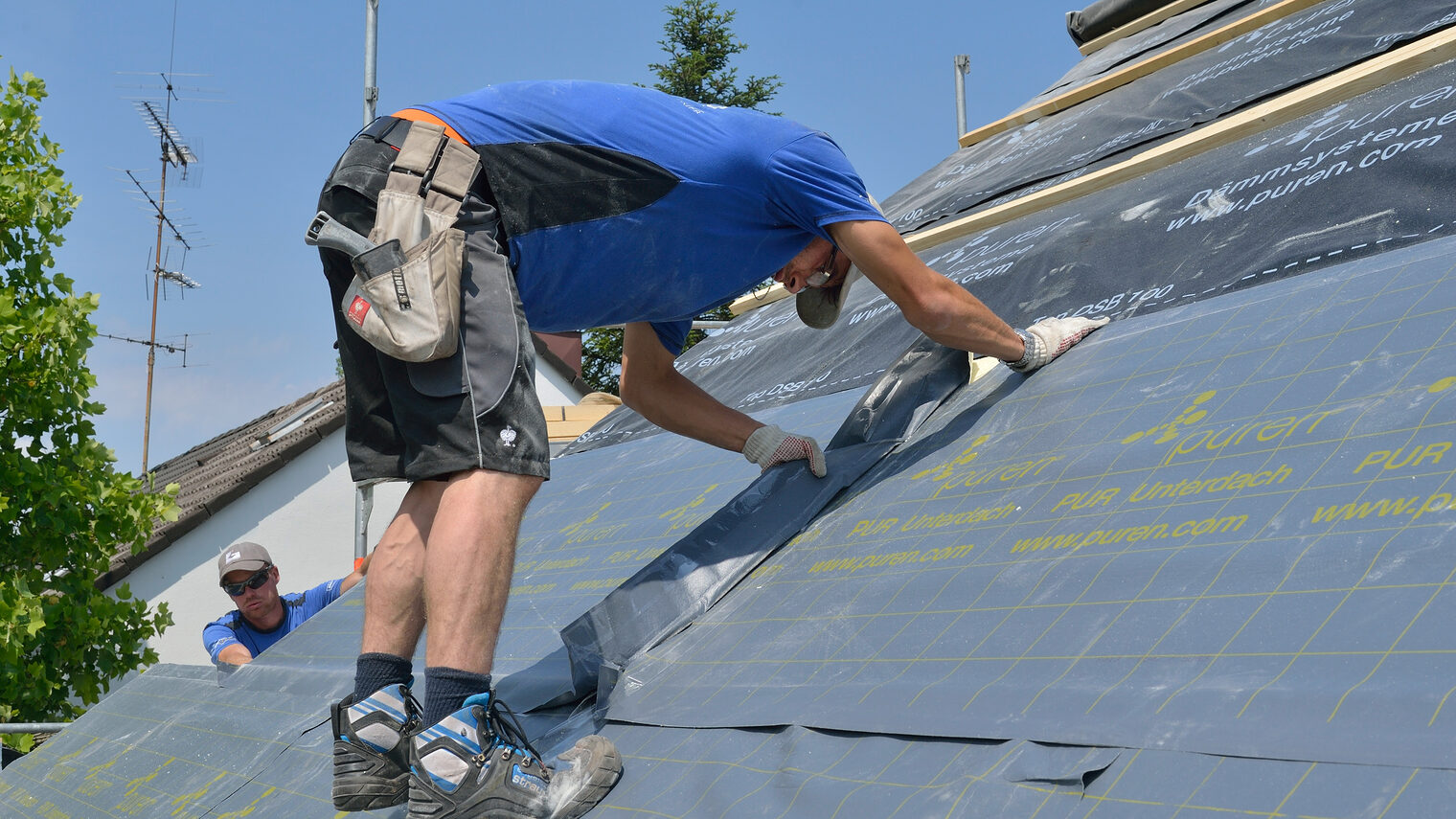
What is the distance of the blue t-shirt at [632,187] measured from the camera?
2133 mm

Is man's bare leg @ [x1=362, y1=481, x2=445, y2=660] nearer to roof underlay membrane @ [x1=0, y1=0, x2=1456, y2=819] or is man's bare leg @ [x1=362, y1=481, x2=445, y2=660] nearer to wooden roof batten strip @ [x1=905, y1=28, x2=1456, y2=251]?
roof underlay membrane @ [x1=0, y1=0, x2=1456, y2=819]

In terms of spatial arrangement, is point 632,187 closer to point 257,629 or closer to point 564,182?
point 564,182

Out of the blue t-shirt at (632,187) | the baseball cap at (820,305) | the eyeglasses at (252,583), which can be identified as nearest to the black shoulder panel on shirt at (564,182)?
the blue t-shirt at (632,187)

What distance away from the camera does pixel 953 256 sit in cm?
395

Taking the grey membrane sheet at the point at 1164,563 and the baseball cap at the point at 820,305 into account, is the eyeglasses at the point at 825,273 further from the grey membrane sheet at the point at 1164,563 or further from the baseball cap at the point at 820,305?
the grey membrane sheet at the point at 1164,563

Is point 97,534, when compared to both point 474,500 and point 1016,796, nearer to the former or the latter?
point 474,500

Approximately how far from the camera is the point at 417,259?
1899 millimetres

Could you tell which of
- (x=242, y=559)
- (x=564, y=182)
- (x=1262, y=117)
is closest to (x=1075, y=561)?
(x=564, y=182)

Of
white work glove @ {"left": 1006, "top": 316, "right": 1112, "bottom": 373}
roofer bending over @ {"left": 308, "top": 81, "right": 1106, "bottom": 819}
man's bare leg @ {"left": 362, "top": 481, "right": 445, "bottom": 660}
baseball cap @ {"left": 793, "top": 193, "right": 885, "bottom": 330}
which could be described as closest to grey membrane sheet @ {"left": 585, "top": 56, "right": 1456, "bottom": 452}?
white work glove @ {"left": 1006, "top": 316, "right": 1112, "bottom": 373}

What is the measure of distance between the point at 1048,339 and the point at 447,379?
1299 mm

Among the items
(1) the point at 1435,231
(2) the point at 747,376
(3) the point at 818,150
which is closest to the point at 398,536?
(3) the point at 818,150

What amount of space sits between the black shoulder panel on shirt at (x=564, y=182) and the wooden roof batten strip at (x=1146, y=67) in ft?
11.3

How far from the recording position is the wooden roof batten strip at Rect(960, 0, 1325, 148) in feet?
15.1

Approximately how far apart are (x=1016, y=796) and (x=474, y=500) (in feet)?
3.07
